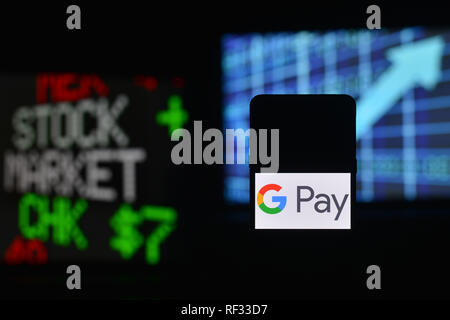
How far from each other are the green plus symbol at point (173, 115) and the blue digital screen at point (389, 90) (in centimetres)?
84

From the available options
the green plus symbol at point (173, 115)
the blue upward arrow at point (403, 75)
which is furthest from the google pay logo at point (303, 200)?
the blue upward arrow at point (403, 75)

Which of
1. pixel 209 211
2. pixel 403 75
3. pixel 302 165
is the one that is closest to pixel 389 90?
pixel 403 75

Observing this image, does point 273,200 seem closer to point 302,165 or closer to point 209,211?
point 302,165

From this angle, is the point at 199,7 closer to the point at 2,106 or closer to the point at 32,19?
the point at 32,19

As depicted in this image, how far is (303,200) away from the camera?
1298 mm

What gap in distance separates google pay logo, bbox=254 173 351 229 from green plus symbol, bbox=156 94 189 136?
0.71 metres

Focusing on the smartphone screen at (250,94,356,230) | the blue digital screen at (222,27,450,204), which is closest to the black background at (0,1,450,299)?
the blue digital screen at (222,27,450,204)

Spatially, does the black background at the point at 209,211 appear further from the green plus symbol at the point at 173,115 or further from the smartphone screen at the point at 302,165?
the smartphone screen at the point at 302,165

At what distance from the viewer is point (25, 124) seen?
2.15 metres

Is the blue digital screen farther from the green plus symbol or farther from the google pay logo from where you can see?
the google pay logo

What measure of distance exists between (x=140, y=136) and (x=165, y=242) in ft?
1.33

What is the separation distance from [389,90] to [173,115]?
1.15m

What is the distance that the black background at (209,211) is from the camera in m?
2.12

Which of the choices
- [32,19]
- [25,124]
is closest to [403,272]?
[25,124]
